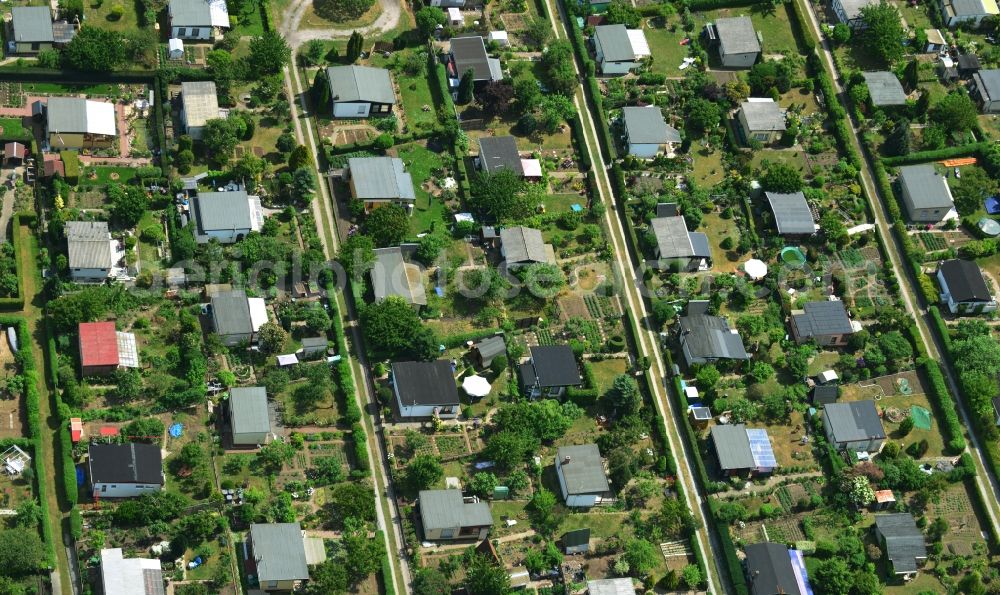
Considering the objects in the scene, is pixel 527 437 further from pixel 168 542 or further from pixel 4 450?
pixel 4 450

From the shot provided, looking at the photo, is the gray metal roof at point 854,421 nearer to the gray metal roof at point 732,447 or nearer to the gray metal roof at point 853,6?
the gray metal roof at point 732,447

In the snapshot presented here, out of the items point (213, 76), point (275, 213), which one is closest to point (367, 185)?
point (275, 213)

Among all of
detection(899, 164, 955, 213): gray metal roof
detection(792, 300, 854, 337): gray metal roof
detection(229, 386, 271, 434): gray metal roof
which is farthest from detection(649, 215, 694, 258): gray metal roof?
detection(229, 386, 271, 434): gray metal roof

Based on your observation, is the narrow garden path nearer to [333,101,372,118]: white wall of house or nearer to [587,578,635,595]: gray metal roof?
[333,101,372,118]: white wall of house

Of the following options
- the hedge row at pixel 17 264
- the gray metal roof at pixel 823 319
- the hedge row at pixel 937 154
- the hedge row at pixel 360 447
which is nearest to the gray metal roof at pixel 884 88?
the hedge row at pixel 937 154

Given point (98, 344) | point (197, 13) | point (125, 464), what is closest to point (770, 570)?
point (125, 464)

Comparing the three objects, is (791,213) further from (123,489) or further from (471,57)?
(123,489)
